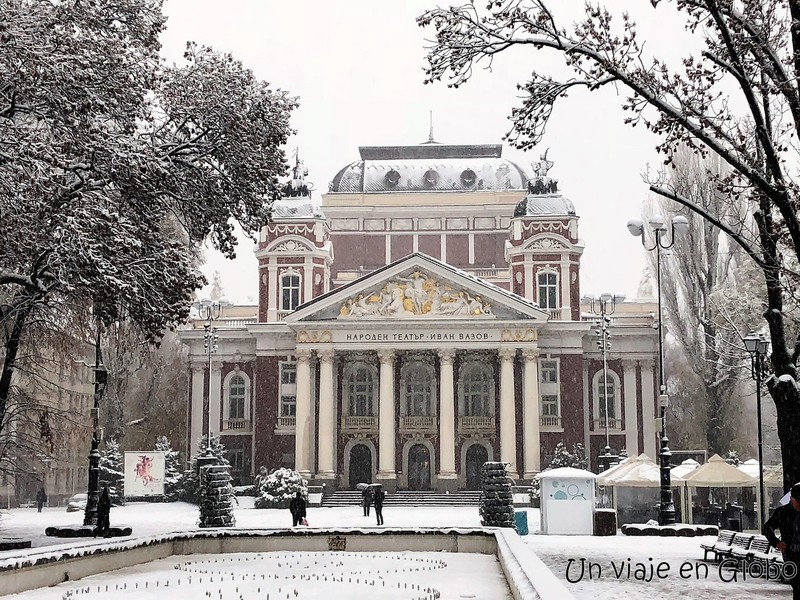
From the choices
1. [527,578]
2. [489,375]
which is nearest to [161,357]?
[489,375]

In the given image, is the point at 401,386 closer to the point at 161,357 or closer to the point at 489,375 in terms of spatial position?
the point at 489,375

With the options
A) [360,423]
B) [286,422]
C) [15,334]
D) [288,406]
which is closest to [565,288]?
[360,423]

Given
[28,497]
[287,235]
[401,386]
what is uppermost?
[287,235]

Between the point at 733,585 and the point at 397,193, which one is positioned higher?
the point at 397,193

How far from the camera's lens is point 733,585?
1703cm

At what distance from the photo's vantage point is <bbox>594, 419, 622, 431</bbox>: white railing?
189 ft

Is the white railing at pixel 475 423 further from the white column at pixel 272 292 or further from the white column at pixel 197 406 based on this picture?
the white column at pixel 197 406

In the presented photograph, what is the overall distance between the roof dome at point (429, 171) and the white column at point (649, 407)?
580 inches

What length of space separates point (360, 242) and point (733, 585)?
49987 mm

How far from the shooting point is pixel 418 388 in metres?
56.9

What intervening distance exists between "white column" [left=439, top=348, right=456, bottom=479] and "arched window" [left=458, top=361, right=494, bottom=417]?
105 inches

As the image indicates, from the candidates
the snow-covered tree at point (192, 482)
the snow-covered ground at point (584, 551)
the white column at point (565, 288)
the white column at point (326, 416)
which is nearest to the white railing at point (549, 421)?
the white column at point (565, 288)

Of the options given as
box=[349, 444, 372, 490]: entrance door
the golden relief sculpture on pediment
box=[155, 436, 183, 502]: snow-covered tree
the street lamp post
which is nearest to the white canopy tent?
the golden relief sculpture on pediment

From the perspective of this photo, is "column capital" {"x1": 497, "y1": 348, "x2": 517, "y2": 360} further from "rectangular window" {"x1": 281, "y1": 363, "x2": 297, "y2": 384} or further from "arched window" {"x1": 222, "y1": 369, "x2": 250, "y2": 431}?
"arched window" {"x1": 222, "y1": 369, "x2": 250, "y2": 431}
